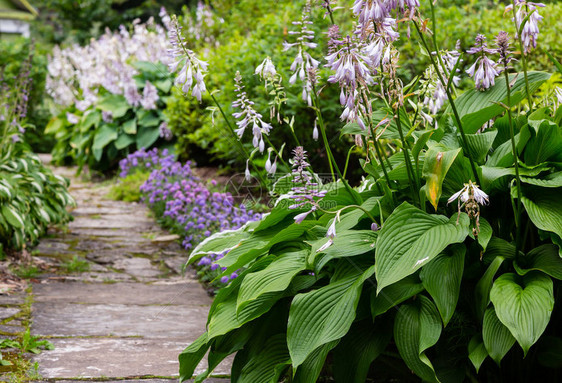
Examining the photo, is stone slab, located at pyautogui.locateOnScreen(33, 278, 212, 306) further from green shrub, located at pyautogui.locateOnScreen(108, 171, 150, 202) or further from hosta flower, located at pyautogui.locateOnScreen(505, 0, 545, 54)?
green shrub, located at pyautogui.locateOnScreen(108, 171, 150, 202)

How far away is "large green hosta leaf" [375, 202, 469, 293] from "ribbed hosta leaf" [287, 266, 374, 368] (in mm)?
93

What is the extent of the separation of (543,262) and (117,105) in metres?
8.29

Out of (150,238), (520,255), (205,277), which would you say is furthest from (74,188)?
(520,255)

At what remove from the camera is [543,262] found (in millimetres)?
2051

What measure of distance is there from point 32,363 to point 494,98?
2428mm

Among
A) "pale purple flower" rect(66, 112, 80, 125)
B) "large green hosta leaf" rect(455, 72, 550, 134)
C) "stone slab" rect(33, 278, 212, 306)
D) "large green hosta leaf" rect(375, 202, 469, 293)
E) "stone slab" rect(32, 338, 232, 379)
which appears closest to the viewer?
"large green hosta leaf" rect(375, 202, 469, 293)

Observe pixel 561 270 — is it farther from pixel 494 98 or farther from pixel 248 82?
pixel 248 82

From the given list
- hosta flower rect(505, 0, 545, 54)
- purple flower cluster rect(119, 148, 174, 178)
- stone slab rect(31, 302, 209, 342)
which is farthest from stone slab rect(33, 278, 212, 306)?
purple flower cluster rect(119, 148, 174, 178)

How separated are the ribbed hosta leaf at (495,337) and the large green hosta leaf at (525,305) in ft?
0.28

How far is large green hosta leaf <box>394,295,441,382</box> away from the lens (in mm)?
1921

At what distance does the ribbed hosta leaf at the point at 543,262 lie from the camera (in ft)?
6.52

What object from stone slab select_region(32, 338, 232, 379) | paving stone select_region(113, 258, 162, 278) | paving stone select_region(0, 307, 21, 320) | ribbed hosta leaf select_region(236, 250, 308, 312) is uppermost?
ribbed hosta leaf select_region(236, 250, 308, 312)

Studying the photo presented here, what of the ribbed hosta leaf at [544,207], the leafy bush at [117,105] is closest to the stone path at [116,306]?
the ribbed hosta leaf at [544,207]

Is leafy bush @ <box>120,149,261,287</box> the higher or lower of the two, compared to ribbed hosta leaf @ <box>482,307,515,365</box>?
lower
